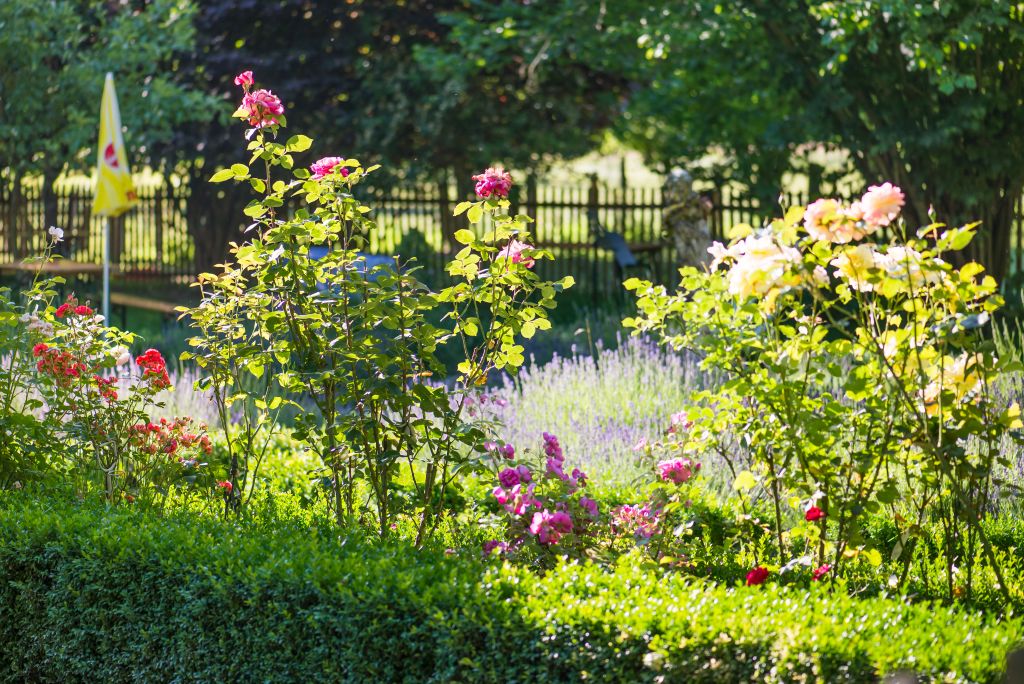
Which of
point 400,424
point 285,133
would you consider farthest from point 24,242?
point 400,424

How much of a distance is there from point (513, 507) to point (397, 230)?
1361 centimetres

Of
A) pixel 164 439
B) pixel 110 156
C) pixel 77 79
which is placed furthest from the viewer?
pixel 77 79

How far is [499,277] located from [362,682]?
1.48m

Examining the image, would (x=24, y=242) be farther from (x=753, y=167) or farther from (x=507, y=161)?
(x=753, y=167)

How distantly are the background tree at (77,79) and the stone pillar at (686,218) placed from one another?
581cm

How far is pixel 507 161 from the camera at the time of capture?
16.5 metres

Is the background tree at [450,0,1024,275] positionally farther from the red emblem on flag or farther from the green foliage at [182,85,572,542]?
the green foliage at [182,85,572,542]

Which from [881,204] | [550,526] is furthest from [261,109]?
[881,204]

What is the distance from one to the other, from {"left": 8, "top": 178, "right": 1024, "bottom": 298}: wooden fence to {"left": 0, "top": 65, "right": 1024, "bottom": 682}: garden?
9752 mm

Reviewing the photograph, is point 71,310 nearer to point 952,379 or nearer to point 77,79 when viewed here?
point 952,379

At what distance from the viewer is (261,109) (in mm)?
4375

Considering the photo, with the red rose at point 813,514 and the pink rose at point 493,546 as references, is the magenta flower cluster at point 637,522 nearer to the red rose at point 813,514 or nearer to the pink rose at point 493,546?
the pink rose at point 493,546

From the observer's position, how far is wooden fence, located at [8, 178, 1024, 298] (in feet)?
49.1

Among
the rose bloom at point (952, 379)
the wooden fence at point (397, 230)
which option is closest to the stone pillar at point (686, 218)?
the wooden fence at point (397, 230)
